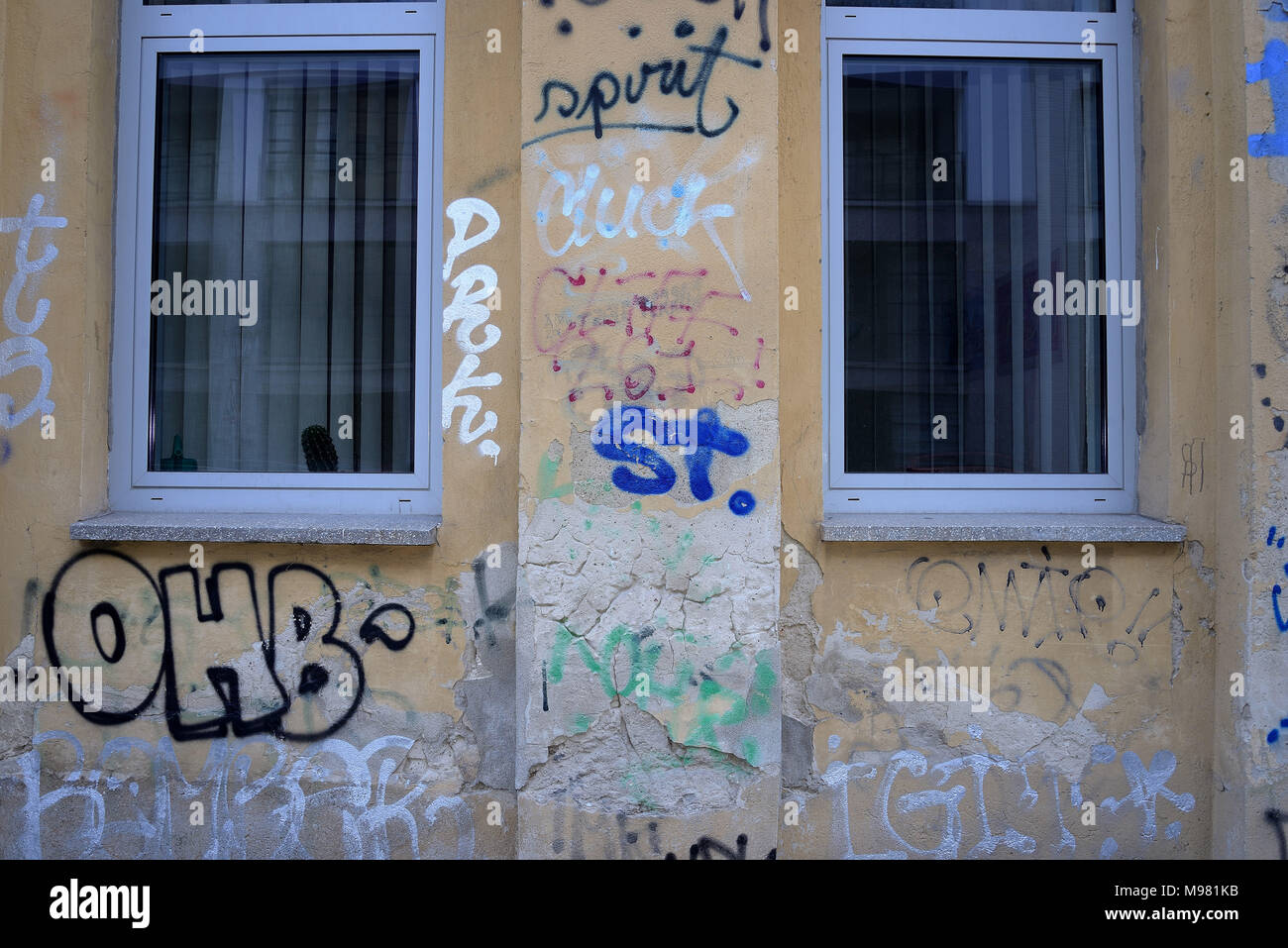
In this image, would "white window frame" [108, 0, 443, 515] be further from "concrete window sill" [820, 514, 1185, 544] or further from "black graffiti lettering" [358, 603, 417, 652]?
"concrete window sill" [820, 514, 1185, 544]

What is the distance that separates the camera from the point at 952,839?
2.99m

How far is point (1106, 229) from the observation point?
330 cm

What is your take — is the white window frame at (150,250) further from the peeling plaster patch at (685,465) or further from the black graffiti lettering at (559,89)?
the peeling plaster patch at (685,465)

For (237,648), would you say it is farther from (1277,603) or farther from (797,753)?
(1277,603)

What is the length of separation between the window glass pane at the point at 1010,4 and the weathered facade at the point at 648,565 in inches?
9.9

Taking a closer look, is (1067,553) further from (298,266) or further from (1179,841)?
(298,266)

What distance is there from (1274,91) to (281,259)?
361cm

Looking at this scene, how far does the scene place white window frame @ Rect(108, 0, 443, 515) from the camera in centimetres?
323

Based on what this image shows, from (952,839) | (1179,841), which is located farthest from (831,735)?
(1179,841)

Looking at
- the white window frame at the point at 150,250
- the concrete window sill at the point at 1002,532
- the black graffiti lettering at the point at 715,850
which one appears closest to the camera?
the black graffiti lettering at the point at 715,850

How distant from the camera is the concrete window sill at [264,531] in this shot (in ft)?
9.73

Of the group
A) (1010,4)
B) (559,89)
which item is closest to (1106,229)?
(1010,4)

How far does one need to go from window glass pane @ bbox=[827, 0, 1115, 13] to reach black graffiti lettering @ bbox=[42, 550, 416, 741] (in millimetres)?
2891

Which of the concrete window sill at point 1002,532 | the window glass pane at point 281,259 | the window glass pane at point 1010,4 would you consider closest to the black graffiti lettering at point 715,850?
the concrete window sill at point 1002,532
